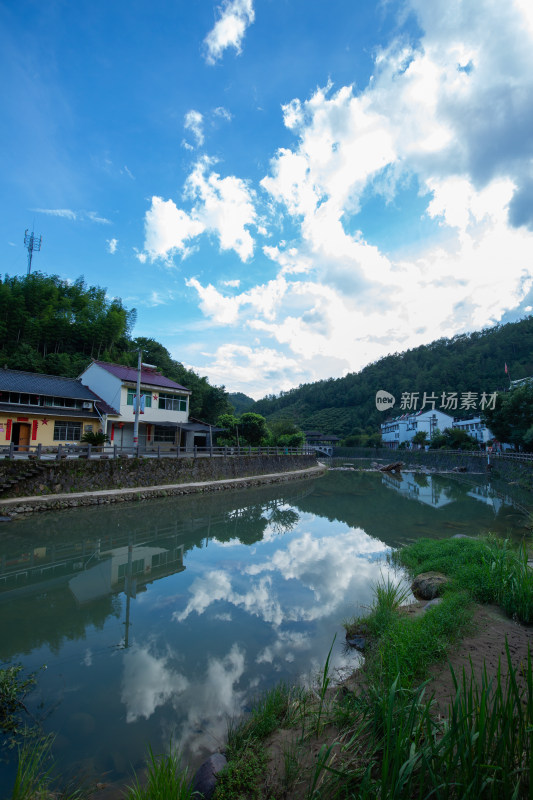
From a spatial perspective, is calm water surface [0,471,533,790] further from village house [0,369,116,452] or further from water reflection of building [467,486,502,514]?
village house [0,369,116,452]

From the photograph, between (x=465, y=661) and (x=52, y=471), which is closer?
(x=465, y=661)

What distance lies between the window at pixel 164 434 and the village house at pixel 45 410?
3.87m

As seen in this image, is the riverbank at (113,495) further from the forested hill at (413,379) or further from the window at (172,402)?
the forested hill at (413,379)

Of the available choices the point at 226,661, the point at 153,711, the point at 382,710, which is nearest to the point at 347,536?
the point at 226,661

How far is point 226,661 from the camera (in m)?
4.57

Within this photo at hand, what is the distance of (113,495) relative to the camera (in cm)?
1428

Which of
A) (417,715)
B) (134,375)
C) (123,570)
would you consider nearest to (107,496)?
(123,570)

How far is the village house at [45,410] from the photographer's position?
1758 cm

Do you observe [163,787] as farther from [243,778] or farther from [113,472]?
[113,472]

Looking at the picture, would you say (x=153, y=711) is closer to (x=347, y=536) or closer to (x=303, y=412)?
(x=347, y=536)

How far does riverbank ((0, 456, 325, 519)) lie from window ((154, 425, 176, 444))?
18.6ft

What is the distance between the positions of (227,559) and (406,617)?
4885 millimetres

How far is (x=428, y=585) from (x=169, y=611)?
432cm

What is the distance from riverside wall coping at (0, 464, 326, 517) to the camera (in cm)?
1169
